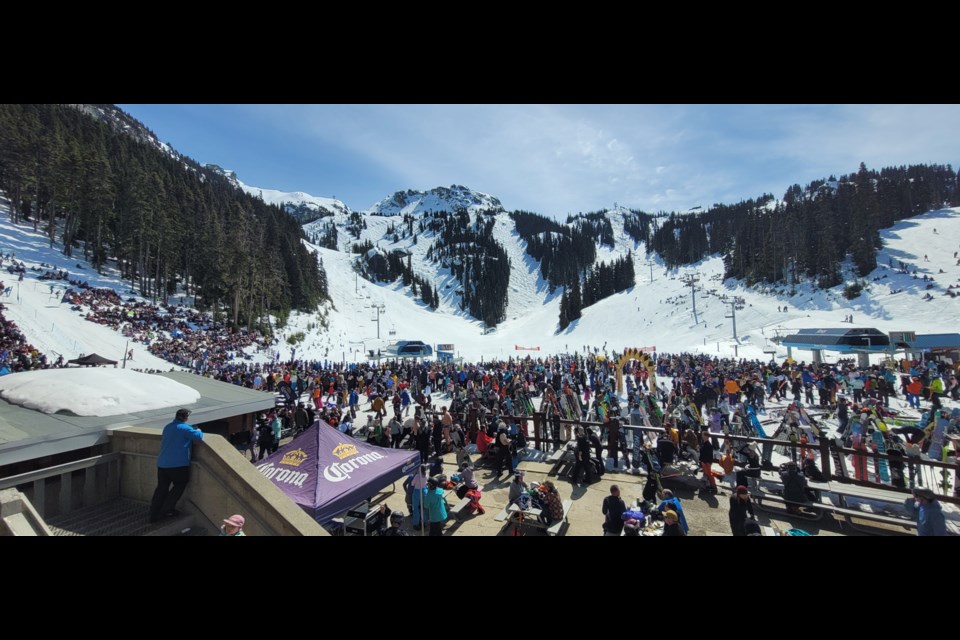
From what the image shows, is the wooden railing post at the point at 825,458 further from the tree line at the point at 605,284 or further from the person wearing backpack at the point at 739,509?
the tree line at the point at 605,284

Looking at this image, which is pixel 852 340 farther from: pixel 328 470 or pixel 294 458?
pixel 294 458

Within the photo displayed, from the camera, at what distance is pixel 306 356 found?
4706 centimetres

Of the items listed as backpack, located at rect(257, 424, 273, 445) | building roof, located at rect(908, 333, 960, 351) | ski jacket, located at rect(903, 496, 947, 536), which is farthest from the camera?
building roof, located at rect(908, 333, 960, 351)

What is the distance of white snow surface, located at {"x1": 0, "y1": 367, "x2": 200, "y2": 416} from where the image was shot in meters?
7.01

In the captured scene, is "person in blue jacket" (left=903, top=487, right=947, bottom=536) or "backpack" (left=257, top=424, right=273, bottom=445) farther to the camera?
"backpack" (left=257, top=424, right=273, bottom=445)

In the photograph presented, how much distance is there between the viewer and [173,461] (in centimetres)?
464

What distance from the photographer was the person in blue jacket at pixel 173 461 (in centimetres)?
462

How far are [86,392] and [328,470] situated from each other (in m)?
4.22

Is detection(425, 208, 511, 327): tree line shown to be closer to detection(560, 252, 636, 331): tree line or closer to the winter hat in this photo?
detection(560, 252, 636, 331): tree line

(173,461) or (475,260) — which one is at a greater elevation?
(475,260)

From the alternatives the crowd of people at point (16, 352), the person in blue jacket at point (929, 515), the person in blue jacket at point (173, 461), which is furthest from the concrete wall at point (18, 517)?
the crowd of people at point (16, 352)

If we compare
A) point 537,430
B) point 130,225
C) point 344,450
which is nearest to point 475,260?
point 130,225

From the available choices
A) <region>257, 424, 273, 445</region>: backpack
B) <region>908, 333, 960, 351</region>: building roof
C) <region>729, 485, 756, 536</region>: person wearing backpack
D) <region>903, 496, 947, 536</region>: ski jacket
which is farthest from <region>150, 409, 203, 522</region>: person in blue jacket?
<region>908, 333, 960, 351</region>: building roof

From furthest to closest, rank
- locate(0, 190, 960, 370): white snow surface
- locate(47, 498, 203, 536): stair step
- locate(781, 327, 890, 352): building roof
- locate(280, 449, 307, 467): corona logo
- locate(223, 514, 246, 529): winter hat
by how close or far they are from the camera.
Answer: locate(0, 190, 960, 370): white snow surface → locate(781, 327, 890, 352): building roof → locate(280, 449, 307, 467): corona logo → locate(47, 498, 203, 536): stair step → locate(223, 514, 246, 529): winter hat
